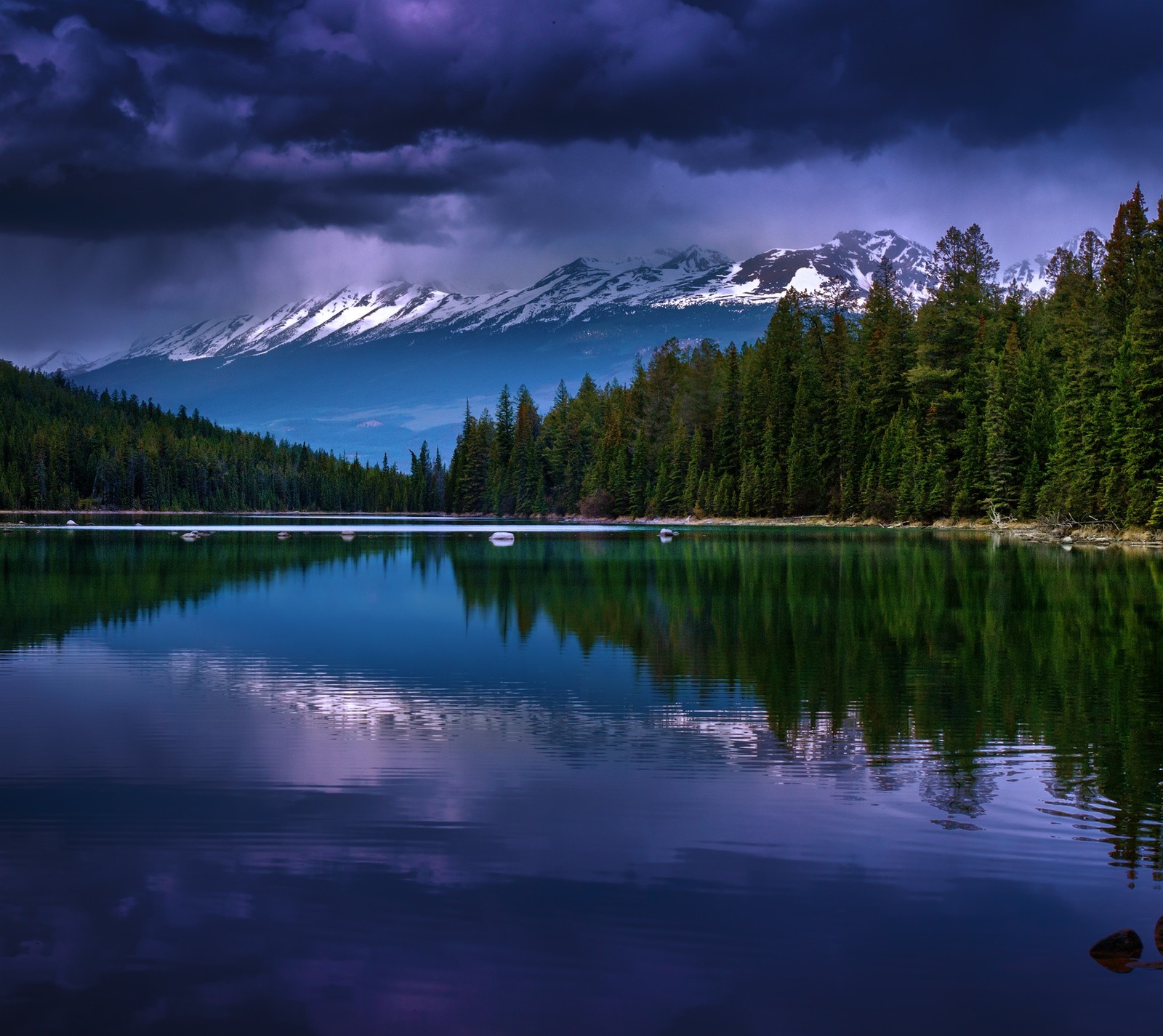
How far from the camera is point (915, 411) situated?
318 feet

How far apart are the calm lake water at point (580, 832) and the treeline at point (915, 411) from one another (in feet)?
150

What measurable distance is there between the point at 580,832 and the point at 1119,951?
4459mm

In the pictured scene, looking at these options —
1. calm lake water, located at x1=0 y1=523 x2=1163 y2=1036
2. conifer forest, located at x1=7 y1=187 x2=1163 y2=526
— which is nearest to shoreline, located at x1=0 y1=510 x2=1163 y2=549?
conifer forest, located at x1=7 y1=187 x2=1163 y2=526

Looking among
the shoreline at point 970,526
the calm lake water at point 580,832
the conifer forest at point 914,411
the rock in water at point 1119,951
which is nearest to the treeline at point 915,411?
the conifer forest at point 914,411

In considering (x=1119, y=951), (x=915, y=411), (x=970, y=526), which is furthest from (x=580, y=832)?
(x=915, y=411)

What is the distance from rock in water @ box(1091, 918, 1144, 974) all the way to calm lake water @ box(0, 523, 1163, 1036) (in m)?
0.12

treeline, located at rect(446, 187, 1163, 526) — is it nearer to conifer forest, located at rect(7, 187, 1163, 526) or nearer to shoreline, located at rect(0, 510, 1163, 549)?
conifer forest, located at rect(7, 187, 1163, 526)

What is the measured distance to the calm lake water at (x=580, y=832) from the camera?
705 cm

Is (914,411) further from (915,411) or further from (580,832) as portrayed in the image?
(580,832)

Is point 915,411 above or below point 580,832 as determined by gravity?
above

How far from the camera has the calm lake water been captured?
278 inches

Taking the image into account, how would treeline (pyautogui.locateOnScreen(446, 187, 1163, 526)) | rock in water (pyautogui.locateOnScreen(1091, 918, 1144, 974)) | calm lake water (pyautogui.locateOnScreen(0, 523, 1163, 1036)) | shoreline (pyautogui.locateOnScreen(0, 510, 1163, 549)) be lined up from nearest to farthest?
calm lake water (pyautogui.locateOnScreen(0, 523, 1163, 1036)) < rock in water (pyautogui.locateOnScreen(1091, 918, 1144, 974)) < shoreline (pyautogui.locateOnScreen(0, 510, 1163, 549)) < treeline (pyautogui.locateOnScreen(446, 187, 1163, 526))

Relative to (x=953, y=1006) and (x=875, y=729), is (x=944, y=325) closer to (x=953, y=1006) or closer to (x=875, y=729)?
(x=875, y=729)

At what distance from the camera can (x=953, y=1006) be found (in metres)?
6.87
